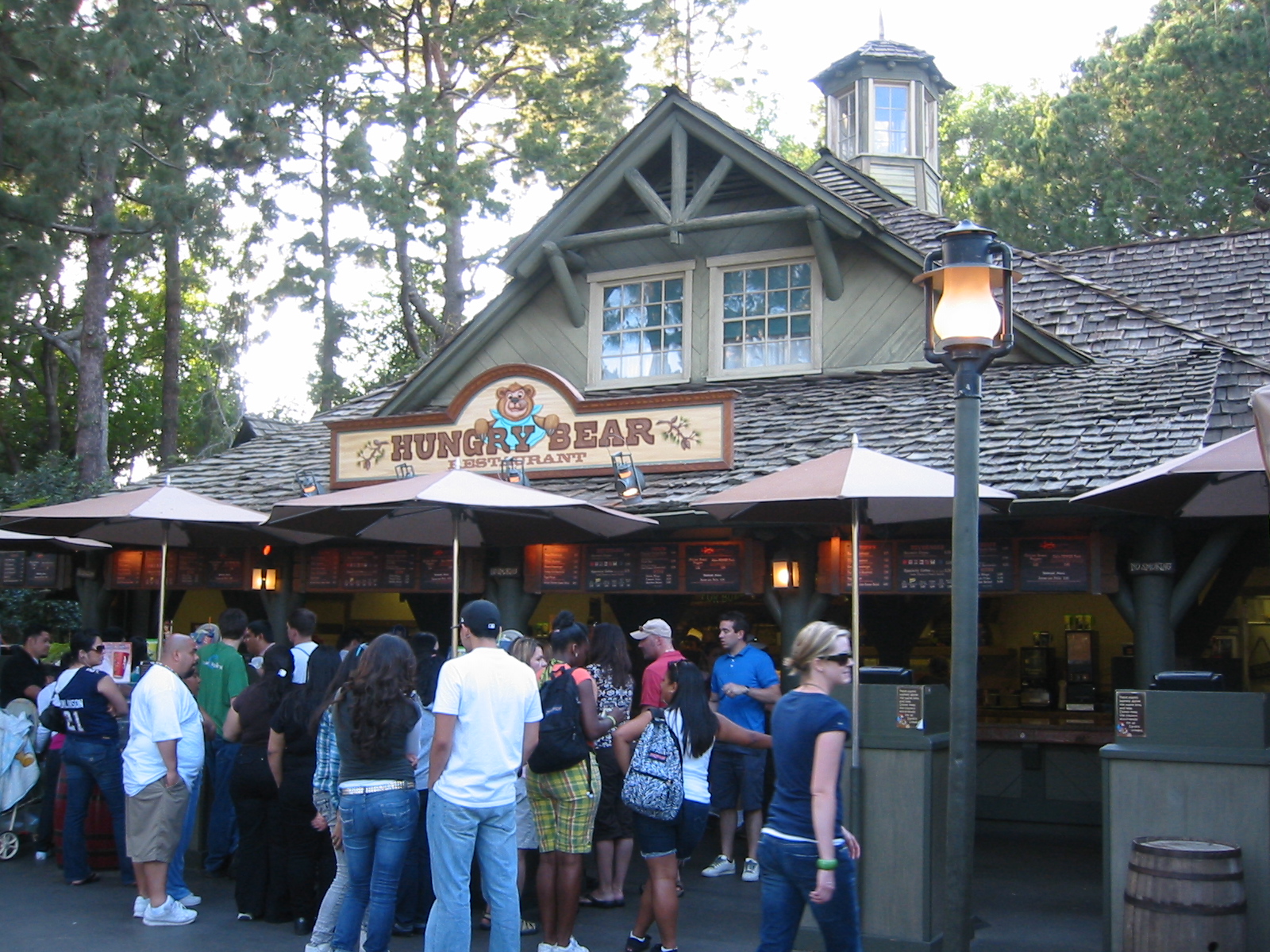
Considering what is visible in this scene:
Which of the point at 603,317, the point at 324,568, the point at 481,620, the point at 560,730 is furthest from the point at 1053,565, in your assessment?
the point at 324,568

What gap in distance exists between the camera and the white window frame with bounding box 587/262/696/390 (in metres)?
13.2

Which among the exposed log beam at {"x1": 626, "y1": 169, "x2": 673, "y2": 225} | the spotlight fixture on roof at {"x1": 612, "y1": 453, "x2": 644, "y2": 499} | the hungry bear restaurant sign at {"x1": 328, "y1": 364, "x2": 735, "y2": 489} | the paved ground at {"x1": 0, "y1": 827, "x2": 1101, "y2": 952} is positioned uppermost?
the exposed log beam at {"x1": 626, "y1": 169, "x2": 673, "y2": 225}

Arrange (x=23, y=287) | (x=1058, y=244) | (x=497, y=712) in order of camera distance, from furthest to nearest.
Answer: (x=1058, y=244) → (x=23, y=287) → (x=497, y=712)

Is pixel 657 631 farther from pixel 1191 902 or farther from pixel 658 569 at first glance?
pixel 1191 902

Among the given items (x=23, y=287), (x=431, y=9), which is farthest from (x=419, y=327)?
(x=23, y=287)

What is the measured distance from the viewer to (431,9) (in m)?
26.7

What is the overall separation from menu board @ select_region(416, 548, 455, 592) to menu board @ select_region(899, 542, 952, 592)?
398cm

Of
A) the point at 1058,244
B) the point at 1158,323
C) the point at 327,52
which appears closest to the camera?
the point at 1158,323

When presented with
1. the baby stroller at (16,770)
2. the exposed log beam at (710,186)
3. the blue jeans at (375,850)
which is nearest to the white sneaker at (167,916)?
the blue jeans at (375,850)

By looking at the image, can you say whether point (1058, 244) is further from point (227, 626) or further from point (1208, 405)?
point (227, 626)

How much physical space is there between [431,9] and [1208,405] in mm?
21097

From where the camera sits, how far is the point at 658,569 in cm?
1062

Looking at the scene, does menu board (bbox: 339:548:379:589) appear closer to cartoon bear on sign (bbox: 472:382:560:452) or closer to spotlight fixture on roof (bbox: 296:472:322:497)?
spotlight fixture on roof (bbox: 296:472:322:497)

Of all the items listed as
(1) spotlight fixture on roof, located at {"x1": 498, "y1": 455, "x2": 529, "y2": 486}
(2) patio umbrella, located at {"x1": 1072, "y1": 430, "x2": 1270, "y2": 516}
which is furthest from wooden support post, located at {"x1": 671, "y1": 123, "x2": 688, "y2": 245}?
(2) patio umbrella, located at {"x1": 1072, "y1": 430, "x2": 1270, "y2": 516}
